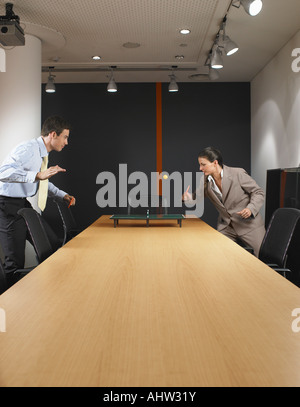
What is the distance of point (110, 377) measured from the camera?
92 cm

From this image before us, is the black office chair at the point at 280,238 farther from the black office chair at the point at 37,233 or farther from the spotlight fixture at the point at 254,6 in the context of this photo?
the spotlight fixture at the point at 254,6

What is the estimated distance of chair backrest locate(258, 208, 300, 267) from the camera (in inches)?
106

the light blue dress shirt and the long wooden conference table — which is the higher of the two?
the light blue dress shirt

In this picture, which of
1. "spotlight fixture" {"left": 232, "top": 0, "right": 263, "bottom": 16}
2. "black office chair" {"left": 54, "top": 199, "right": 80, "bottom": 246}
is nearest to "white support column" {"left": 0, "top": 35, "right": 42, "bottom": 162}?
"black office chair" {"left": 54, "top": 199, "right": 80, "bottom": 246}

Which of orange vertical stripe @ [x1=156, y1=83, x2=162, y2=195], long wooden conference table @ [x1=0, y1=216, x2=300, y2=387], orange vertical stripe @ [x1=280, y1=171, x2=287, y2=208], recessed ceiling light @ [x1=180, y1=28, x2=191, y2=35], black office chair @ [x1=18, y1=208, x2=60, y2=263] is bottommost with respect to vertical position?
long wooden conference table @ [x1=0, y1=216, x2=300, y2=387]

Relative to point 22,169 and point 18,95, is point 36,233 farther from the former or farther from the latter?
point 18,95

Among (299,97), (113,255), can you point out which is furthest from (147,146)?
(113,255)

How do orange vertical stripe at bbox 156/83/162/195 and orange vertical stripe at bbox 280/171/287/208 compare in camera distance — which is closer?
orange vertical stripe at bbox 280/171/287/208

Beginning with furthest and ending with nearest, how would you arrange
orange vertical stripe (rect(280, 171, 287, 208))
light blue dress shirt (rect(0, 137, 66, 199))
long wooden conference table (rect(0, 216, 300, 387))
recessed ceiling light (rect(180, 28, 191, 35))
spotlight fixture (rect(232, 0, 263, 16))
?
1. orange vertical stripe (rect(280, 171, 287, 208))
2. recessed ceiling light (rect(180, 28, 191, 35))
3. spotlight fixture (rect(232, 0, 263, 16))
4. light blue dress shirt (rect(0, 137, 66, 199))
5. long wooden conference table (rect(0, 216, 300, 387))

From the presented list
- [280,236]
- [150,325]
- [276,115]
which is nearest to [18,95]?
[276,115]

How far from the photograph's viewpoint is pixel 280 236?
2.82 m

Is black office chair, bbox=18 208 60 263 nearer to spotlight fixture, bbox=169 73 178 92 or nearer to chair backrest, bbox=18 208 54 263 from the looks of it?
chair backrest, bbox=18 208 54 263

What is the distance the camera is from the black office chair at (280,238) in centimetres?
268

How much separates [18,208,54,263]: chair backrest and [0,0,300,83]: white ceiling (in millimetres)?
2498
